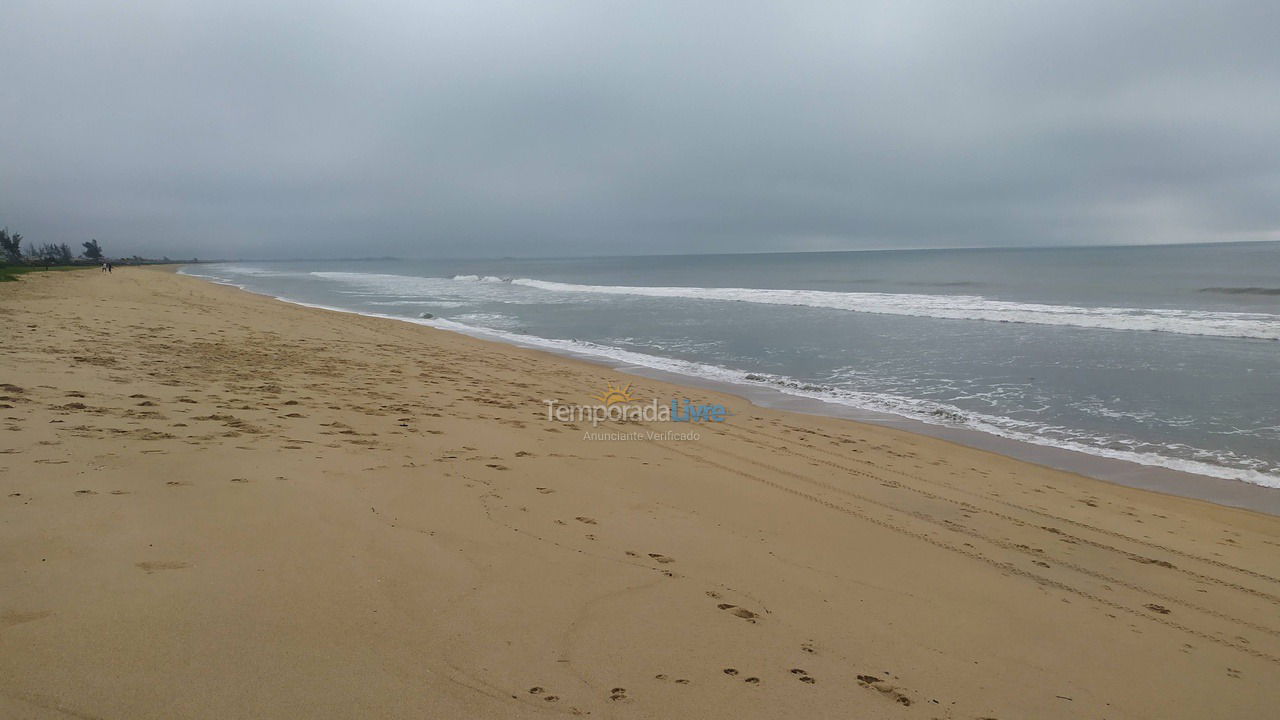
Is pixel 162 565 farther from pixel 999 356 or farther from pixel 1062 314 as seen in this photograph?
pixel 1062 314

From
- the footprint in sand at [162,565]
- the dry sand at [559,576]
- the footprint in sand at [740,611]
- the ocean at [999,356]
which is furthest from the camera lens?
the ocean at [999,356]

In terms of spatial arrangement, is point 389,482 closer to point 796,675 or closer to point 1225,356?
point 796,675

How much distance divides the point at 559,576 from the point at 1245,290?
4814cm

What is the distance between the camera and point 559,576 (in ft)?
11.0

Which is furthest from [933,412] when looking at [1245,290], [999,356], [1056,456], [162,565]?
[1245,290]

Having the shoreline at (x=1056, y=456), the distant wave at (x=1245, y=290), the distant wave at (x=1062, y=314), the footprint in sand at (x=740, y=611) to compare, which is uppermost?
the distant wave at (x=1245, y=290)

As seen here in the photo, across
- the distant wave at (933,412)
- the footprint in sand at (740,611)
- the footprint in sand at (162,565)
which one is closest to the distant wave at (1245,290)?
the distant wave at (933,412)

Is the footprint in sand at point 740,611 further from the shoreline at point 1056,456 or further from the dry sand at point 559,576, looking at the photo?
the shoreline at point 1056,456

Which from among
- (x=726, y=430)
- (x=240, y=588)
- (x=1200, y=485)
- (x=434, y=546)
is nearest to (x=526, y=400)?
(x=726, y=430)

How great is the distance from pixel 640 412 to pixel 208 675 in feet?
21.1

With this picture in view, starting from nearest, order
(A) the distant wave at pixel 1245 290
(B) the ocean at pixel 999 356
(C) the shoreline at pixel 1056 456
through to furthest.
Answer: (C) the shoreline at pixel 1056 456, (B) the ocean at pixel 999 356, (A) the distant wave at pixel 1245 290

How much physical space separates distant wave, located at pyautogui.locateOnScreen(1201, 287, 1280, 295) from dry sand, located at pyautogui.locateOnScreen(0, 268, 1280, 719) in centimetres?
4000

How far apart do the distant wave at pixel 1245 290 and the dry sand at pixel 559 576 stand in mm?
40003

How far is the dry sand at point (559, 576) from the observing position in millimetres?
2371
